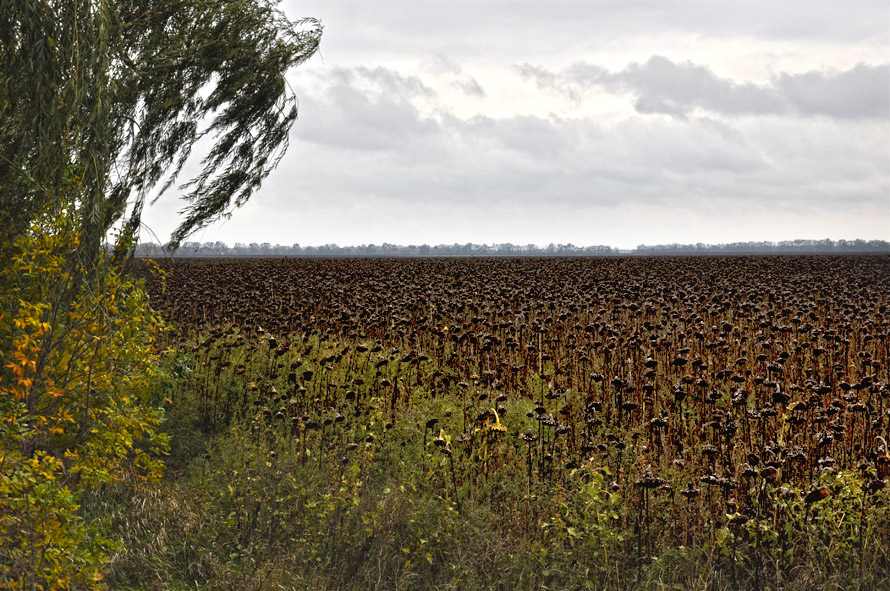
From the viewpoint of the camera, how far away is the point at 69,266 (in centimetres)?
580

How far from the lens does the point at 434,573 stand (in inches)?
226

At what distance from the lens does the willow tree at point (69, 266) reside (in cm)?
465

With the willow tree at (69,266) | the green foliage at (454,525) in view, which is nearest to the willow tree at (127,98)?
the willow tree at (69,266)

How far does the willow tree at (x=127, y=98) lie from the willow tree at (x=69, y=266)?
0.05 feet

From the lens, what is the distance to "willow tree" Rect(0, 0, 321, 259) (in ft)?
16.1

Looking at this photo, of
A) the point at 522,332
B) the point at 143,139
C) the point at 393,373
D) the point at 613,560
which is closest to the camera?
the point at 613,560

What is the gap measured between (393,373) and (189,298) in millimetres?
8832

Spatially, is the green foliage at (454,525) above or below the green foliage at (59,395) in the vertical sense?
below

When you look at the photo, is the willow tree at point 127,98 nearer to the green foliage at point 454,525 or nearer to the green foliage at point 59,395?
the green foliage at point 59,395

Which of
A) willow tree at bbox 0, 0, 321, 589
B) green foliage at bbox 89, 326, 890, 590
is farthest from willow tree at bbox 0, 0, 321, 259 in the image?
green foliage at bbox 89, 326, 890, 590

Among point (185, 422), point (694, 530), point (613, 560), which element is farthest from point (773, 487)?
point (185, 422)

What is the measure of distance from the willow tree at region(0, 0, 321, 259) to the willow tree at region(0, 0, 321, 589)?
0.02 meters

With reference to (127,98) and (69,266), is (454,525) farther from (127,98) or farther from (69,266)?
(127,98)

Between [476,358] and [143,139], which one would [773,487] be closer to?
[476,358]
